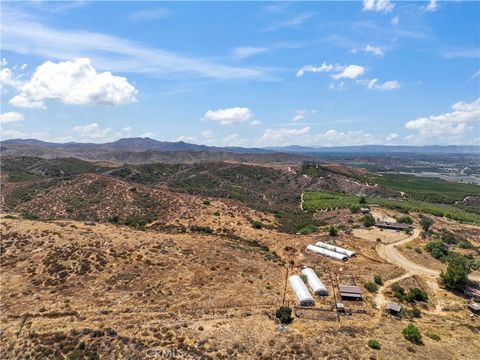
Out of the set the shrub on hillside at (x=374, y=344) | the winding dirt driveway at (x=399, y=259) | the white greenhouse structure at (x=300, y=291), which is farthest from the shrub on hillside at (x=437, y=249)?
the shrub on hillside at (x=374, y=344)

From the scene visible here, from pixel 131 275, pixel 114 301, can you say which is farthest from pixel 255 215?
pixel 114 301

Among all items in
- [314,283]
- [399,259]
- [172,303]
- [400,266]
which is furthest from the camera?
[399,259]

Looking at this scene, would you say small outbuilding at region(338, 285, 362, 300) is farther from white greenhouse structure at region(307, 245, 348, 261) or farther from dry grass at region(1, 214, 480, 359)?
white greenhouse structure at region(307, 245, 348, 261)

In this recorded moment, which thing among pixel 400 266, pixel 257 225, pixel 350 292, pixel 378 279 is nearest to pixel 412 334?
pixel 350 292

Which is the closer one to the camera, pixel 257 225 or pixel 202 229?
pixel 202 229

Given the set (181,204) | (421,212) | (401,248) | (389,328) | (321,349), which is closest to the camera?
(321,349)

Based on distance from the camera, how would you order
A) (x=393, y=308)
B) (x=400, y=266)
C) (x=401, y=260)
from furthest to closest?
(x=401, y=260) < (x=400, y=266) < (x=393, y=308)

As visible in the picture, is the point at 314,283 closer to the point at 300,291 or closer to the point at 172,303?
the point at 300,291

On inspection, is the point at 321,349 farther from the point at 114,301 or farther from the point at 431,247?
the point at 431,247
